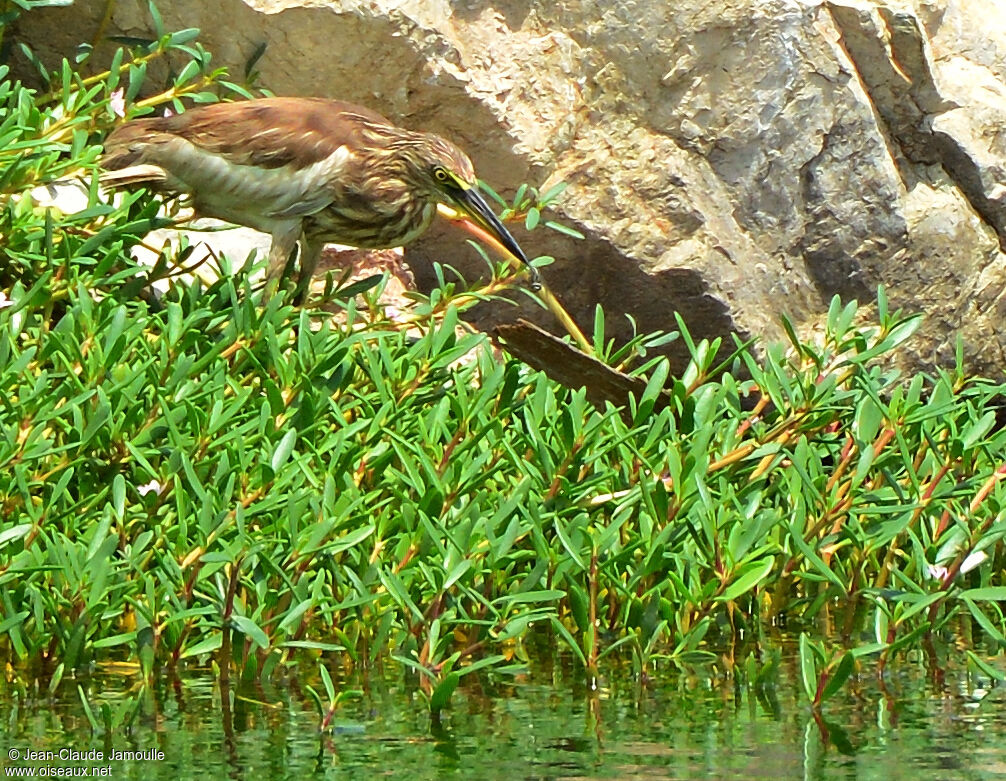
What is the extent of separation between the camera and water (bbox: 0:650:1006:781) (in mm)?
2754

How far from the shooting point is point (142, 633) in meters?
3.32

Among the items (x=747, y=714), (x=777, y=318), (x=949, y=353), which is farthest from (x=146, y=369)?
(x=949, y=353)

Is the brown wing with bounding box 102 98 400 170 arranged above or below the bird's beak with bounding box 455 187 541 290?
above

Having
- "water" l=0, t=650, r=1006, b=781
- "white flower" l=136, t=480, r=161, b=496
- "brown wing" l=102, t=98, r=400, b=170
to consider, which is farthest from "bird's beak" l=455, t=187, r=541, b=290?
"water" l=0, t=650, r=1006, b=781

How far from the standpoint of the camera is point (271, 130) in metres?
5.51

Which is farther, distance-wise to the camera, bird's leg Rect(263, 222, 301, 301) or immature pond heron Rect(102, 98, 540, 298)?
immature pond heron Rect(102, 98, 540, 298)

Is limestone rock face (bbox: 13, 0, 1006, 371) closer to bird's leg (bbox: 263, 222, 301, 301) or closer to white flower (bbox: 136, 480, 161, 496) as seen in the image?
bird's leg (bbox: 263, 222, 301, 301)

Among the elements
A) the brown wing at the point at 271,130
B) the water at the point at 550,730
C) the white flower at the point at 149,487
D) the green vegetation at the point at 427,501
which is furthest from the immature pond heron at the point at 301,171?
the water at the point at 550,730

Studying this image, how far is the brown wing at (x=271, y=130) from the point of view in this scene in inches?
216

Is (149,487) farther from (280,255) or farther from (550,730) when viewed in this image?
(280,255)

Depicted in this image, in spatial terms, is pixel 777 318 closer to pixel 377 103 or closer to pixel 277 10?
pixel 377 103

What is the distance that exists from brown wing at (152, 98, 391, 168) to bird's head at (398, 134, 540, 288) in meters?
0.18

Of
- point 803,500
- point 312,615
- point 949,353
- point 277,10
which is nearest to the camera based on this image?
point 312,615

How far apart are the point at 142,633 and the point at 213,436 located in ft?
2.65
